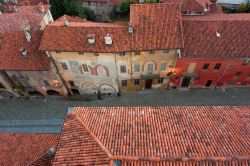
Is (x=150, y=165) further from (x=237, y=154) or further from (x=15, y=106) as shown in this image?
(x=15, y=106)

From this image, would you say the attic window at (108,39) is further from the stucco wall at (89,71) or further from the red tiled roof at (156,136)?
the red tiled roof at (156,136)

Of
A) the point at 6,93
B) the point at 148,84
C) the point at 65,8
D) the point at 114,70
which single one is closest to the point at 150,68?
the point at 148,84

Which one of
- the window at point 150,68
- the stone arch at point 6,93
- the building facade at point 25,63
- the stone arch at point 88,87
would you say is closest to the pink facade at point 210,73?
the window at point 150,68

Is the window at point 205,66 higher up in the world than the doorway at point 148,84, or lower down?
higher up

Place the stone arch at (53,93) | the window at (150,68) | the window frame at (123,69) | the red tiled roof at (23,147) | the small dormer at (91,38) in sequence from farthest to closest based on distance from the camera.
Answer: the stone arch at (53,93) < the window at (150,68) < the window frame at (123,69) < the small dormer at (91,38) < the red tiled roof at (23,147)

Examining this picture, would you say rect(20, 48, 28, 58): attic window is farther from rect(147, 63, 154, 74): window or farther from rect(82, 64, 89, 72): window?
rect(147, 63, 154, 74): window

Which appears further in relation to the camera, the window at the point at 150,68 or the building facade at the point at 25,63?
the window at the point at 150,68
